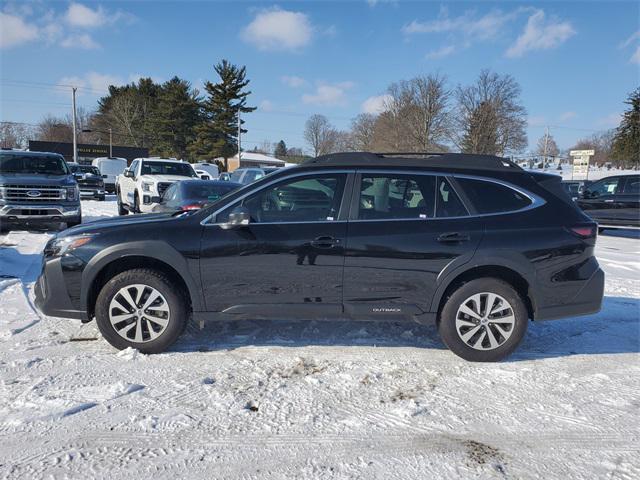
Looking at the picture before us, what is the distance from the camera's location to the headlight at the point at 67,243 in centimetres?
391

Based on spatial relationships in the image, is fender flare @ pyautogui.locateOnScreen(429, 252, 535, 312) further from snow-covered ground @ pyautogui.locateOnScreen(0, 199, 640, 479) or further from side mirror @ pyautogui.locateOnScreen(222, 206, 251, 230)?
side mirror @ pyautogui.locateOnScreen(222, 206, 251, 230)

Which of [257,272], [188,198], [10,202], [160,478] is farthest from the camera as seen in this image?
[10,202]

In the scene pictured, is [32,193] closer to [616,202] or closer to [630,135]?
[616,202]

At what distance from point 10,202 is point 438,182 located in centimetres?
996

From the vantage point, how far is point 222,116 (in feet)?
184

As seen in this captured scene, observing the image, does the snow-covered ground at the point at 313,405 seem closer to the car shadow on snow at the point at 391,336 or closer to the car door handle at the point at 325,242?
the car shadow on snow at the point at 391,336

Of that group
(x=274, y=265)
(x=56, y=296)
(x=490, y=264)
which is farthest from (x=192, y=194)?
(x=490, y=264)

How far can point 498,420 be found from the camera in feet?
10.2

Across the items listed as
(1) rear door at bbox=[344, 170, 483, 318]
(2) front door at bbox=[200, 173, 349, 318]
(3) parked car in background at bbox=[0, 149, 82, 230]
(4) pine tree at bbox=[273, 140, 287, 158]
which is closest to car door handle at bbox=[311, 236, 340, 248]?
(2) front door at bbox=[200, 173, 349, 318]

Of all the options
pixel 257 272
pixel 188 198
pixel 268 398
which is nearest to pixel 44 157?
pixel 188 198

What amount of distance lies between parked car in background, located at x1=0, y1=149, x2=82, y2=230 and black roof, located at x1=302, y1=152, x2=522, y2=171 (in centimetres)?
860

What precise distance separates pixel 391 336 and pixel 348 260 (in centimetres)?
122

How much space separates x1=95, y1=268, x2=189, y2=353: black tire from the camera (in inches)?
153

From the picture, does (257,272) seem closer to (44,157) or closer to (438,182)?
(438,182)
